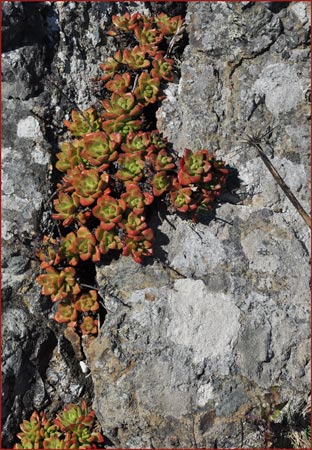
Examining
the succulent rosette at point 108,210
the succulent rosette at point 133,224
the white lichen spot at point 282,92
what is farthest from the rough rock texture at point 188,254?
the succulent rosette at point 108,210

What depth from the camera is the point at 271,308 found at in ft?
14.3

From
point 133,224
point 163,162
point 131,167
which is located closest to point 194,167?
point 163,162

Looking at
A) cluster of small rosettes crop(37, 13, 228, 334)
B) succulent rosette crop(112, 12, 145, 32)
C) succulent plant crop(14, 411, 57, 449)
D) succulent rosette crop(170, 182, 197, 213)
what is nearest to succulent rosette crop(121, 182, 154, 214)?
cluster of small rosettes crop(37, 13, 228, 334)

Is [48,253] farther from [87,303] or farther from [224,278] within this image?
[224,278]

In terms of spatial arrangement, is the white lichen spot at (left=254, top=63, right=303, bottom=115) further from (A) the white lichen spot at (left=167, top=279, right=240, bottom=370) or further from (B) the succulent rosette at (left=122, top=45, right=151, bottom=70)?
(A) the white lichen spot at (left=167, top=279, right=240, bottom=370)

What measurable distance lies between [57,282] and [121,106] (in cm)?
139

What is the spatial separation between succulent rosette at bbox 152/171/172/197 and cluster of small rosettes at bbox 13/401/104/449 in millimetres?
1617

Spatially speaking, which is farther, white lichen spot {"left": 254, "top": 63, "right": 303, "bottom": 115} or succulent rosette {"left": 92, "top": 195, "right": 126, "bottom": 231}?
white lichen spot {"left": 254, "top": 63, "right": 303, "bottom": 115}

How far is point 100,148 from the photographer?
14.5 feet

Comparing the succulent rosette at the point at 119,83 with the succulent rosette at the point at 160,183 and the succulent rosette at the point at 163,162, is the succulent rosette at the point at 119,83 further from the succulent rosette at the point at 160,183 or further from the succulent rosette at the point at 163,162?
the succulent rosette at the point at 160,183

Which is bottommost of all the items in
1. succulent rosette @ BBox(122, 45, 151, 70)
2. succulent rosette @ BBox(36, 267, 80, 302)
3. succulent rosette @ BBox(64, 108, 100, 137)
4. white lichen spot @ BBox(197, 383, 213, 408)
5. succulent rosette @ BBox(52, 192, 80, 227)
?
white lichen spot @ BBox(197, 383, 213, 408)

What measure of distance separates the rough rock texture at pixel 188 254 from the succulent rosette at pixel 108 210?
33cm

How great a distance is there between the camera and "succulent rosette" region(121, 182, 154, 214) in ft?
14.2

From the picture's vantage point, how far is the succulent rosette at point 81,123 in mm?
4578
